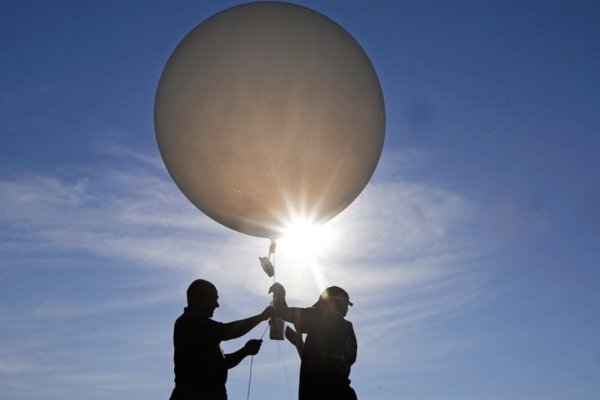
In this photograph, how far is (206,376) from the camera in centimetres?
507

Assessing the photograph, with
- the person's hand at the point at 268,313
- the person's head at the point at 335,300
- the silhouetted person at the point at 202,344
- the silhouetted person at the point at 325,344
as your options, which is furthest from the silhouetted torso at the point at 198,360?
the person's head at the point at 335,300

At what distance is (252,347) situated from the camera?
5.71m

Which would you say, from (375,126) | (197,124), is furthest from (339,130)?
(197,124)

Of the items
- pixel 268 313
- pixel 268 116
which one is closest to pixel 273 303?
pixel 268 313

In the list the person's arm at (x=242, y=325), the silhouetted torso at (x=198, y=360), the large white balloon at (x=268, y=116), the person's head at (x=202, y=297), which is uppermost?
the large white balloon at (x=268, y=116)

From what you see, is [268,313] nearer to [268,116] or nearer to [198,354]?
[198,354]

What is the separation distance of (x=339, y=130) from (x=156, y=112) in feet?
5.54

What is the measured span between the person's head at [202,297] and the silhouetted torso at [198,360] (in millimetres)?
99

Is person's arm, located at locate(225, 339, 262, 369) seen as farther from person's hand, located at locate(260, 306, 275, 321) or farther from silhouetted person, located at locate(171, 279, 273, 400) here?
person's hand, located at locate(260, 306, 275, 321)

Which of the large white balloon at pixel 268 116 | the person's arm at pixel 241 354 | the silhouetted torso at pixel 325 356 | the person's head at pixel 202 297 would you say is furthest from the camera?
the person's arm at pixel 241 354

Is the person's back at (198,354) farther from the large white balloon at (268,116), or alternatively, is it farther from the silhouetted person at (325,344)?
the large white balloon at (268,116)

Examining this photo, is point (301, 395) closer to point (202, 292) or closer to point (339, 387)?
point (339, 387)

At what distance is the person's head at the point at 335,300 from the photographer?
537 cm

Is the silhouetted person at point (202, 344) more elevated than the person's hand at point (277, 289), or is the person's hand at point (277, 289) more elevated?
the person's hand at point (277, 289)
